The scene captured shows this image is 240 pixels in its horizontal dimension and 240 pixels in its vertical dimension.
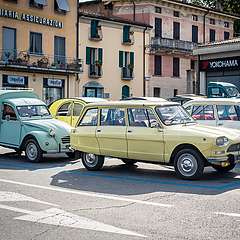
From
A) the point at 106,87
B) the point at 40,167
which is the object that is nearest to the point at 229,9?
the point at 106,87

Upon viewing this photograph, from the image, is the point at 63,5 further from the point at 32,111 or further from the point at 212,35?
the point at 32,111

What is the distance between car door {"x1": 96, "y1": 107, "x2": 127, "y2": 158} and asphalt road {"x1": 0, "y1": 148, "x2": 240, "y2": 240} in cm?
56

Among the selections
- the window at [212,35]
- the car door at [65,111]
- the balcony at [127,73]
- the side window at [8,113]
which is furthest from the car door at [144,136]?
the window at [212,35]

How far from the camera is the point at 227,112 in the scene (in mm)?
14242

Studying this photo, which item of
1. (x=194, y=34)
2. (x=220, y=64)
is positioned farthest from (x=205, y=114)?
(x=194, y=34)

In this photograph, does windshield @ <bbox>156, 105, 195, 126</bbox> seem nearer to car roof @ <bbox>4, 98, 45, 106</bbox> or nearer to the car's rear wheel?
the car's rear wheel

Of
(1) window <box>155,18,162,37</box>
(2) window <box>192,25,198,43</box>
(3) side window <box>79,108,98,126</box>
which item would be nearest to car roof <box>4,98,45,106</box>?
(3) side window <box>79,108,98,126</box>

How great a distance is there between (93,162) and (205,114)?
3887mm

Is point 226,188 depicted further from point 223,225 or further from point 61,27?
point 61,27

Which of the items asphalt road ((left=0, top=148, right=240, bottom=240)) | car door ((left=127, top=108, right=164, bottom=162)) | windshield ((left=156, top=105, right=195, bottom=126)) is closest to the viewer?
asphalt road ((left=0, top=148, right=240, bottom=240))

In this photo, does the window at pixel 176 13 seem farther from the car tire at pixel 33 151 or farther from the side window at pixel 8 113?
the car tire at pixel 33 151

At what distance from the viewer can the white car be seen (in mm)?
14078

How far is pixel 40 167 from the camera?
13.4m

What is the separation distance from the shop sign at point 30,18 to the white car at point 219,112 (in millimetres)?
24050
